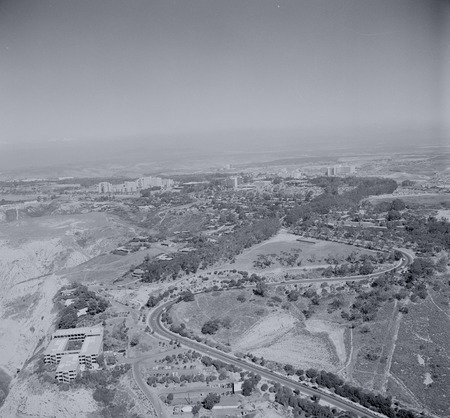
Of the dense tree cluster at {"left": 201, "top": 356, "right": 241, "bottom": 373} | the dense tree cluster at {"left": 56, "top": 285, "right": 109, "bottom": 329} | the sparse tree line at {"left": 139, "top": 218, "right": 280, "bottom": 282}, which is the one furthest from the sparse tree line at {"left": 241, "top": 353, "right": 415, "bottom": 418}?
the sparse tree line at {"left": 139, "top": 218, "right": 280, "bottom": 282}

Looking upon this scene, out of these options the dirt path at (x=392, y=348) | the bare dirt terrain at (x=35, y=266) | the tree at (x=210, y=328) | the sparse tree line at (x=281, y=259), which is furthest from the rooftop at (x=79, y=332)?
the sparse tree line at (x=281, y=259)

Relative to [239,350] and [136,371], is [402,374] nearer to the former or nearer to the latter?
[239,350]

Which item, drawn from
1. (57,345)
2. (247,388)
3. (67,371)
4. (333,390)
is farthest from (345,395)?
(57,345)

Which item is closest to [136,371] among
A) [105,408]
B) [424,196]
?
[105,408]

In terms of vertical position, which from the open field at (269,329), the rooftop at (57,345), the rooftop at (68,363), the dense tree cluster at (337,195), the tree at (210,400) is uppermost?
the dense tree cluster at (337,195)

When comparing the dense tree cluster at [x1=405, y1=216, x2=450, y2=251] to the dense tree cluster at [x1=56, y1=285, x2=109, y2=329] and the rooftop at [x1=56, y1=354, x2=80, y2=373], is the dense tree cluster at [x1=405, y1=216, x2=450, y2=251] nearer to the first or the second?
the dense tree cluster at [x1=56, y1=285, x2=109, y2=329]

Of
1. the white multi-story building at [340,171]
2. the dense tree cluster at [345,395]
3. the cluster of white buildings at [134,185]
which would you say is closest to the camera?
the dense tree cluster at [345,395]

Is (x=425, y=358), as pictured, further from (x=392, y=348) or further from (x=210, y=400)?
(x=210, y=400)

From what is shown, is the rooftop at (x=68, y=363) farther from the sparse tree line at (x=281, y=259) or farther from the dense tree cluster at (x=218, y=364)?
the sparse tree line at (x=281, y=259)
